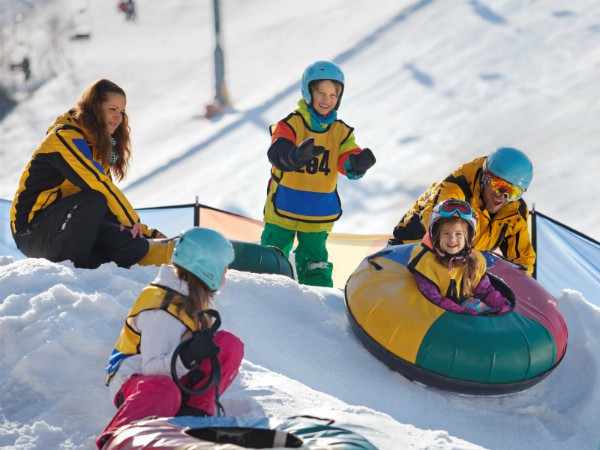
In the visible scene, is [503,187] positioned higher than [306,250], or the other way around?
[503,187]

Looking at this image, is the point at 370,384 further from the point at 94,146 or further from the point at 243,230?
the point at 243,230

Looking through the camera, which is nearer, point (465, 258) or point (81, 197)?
point (465, 258)

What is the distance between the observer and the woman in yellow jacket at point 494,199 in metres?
4.94

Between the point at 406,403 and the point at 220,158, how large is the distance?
11.5 meters

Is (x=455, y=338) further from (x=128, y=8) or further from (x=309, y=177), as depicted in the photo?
(x=128, y=8)

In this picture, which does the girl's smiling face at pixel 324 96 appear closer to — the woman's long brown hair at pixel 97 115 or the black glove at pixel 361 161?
the black glove at pixel 361 161

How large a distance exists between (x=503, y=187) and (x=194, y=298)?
222 centimetres

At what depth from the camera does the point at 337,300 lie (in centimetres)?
495

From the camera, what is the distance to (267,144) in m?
15.3

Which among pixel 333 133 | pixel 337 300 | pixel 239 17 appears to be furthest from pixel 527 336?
pixel 239 17

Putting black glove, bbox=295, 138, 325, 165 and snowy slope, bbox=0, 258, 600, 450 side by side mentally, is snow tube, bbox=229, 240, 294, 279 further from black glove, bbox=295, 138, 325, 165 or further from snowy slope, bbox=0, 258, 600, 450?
black glove, bbox=295, 138, 325, 165

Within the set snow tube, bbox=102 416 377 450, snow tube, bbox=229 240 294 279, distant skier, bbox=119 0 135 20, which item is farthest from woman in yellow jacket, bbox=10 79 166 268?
distant skier, bbox=119 0 135 20

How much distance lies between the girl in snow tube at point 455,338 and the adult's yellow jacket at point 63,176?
52.3 inches

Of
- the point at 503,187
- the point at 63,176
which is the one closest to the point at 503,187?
the point at 503,187
